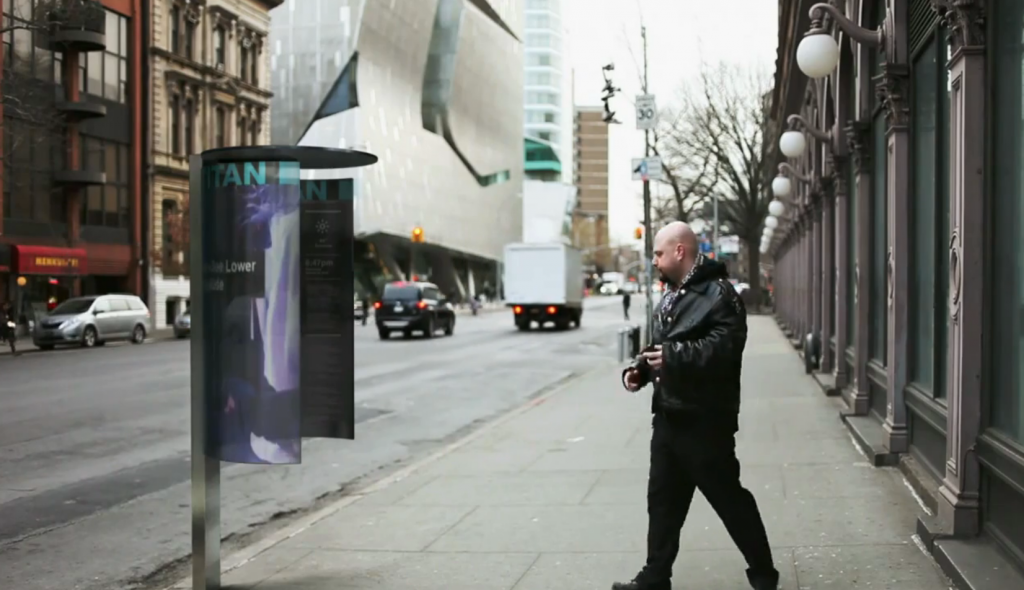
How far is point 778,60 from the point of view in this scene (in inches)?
1158

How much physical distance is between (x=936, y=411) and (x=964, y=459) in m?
1.59

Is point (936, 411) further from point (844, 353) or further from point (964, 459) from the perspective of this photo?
point (844, 353)

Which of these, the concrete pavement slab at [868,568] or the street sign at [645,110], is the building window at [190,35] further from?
the concrete pavement slab at [868,568]

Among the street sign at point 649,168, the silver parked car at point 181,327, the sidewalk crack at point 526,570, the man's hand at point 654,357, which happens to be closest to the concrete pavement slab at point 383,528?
the sidewalk crack at point 526,570

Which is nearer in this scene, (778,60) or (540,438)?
(540,438)

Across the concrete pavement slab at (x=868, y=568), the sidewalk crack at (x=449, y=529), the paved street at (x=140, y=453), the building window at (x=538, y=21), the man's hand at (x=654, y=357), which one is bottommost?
the paved street at (x=140, y=453)

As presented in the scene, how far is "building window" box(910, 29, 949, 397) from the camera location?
7301mm

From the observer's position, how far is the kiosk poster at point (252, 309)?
5.49 metres

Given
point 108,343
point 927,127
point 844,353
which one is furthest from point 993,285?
point 108,343

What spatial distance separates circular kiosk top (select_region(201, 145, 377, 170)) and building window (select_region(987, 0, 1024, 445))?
3330 mm

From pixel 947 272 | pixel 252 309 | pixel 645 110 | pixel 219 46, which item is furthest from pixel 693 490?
pixel 219 46

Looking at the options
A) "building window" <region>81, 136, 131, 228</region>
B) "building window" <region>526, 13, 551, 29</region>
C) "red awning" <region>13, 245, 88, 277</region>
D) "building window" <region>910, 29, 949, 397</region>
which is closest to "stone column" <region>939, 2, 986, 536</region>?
"building window" <region>910, 29, 949, 397</region>

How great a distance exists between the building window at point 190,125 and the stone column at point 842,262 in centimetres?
4307

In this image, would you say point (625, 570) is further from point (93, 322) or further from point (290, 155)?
point (93, 322)
